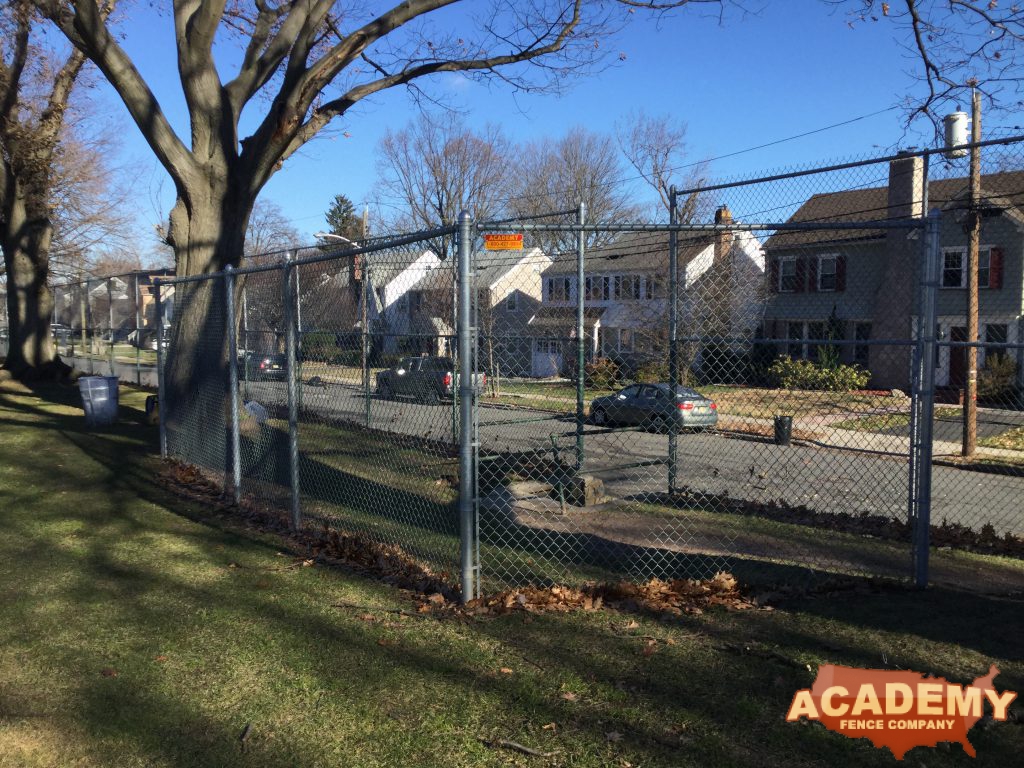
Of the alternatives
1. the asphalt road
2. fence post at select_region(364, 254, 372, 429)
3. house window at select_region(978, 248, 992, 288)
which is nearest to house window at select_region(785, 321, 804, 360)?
the asphalt road

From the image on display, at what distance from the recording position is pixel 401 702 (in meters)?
3.79

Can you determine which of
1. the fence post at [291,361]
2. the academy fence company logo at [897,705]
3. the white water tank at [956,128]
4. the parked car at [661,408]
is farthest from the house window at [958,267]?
the academy fence company logo at [897,705]

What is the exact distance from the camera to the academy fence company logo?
346 centimetres

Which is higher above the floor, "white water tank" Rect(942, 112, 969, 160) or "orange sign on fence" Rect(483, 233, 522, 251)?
"white water tank" Rect(942, 112, 969, 160)

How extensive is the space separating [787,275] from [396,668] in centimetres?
604

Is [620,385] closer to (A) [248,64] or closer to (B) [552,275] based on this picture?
(B) [552,275]

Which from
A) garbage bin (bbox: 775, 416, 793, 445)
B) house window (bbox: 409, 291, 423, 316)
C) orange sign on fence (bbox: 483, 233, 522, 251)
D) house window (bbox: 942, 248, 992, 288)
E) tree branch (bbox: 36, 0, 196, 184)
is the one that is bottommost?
garbage bin (bbox: 775, 416, 793, 445)

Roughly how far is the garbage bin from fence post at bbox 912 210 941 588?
1.44 metres

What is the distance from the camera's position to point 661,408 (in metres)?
8.37

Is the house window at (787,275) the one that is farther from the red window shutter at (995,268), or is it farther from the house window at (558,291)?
the red window shutter at (995,268)

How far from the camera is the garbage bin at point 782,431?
6.68m

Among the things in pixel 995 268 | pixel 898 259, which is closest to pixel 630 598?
pixel 898 259

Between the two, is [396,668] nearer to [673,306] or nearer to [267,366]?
[673,306]

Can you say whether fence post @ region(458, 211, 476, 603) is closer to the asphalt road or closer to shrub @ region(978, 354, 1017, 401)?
the asphalt road
